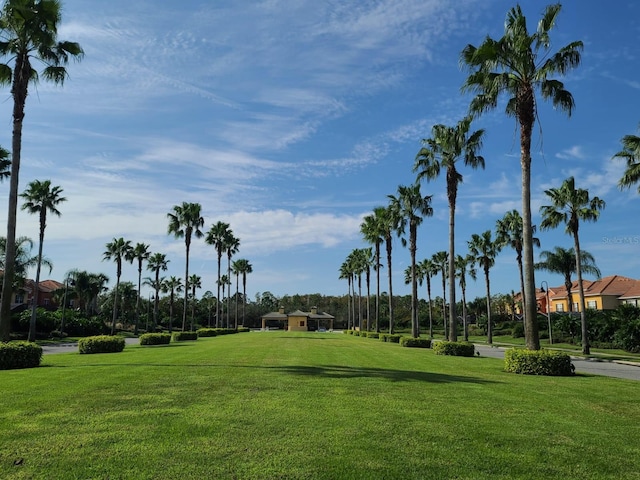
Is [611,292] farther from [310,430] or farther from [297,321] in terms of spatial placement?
[310,430]

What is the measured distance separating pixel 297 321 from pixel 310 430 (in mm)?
81739

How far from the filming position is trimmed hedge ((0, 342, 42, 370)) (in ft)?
51.9

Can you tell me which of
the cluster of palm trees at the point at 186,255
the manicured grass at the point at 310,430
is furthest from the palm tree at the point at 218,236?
the manicured grass at the point at 310,430

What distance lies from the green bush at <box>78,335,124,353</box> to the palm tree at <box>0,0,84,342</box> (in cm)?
633

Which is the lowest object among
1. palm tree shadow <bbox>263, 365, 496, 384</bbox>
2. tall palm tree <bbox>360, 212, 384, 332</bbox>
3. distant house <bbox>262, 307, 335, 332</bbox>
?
distant house <bbox>262, 307, 335, 332</bbox>

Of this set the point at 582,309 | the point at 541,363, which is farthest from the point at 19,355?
the point at 582,309

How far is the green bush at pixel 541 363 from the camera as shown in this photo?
50.3 ft

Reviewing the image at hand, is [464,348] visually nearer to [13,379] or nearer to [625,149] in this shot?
[625,149]

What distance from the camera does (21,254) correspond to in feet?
150

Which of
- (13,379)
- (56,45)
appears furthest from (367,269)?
(13,379)

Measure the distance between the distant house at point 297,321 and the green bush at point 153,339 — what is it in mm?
53007

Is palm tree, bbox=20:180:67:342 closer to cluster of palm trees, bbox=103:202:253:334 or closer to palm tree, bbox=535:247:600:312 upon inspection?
cluster of palm trees, bbox=103:202:253:334

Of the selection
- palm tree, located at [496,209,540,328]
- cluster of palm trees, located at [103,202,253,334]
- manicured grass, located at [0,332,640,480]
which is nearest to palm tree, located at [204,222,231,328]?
cluster of palm trees, located at [103,202,253,334]

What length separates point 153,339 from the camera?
32812mm
